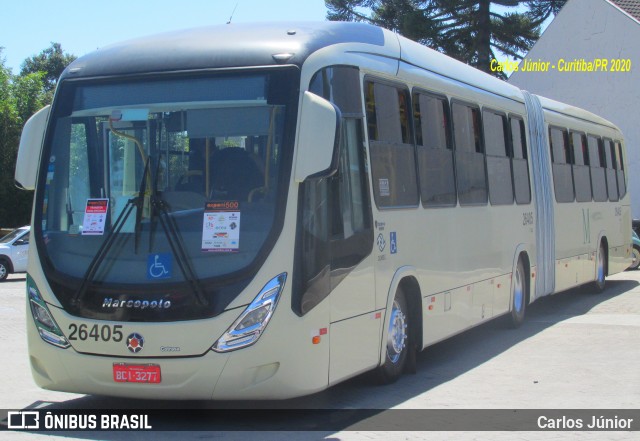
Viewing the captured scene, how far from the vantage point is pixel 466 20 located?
142 feet

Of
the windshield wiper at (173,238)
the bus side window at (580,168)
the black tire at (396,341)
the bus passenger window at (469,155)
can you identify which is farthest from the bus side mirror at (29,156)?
the bus side window at (580,168)

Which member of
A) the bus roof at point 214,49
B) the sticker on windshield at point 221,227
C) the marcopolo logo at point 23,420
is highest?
the bus roof at point 214,49

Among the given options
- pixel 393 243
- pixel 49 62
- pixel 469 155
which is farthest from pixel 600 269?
pixel 49 62

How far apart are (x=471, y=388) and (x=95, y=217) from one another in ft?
12.7

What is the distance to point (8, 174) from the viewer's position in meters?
44.2

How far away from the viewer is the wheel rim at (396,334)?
910cm

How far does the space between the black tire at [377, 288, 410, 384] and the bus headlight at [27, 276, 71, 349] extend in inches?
115

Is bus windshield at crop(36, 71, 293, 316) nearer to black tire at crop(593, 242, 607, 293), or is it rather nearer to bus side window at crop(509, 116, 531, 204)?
bus side window at crop(509, 116, 531, 204)

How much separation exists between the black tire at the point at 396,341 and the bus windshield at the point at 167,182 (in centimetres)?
213

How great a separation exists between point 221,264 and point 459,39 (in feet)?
123

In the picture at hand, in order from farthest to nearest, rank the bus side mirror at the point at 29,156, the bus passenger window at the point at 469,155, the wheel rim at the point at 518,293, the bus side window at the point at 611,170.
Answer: the bus side window at the point at 611,170, the wheel rim at the point at 518,293, the bus passenger window at the point at 469,155, the bus side mirror at the point at 29,156

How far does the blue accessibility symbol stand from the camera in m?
8.92

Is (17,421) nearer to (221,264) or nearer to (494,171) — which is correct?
(221,264)

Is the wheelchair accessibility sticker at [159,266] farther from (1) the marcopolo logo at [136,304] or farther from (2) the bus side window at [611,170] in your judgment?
(2) the bus side window at [611,170]
